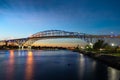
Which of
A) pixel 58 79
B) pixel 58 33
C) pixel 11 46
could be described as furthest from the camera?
pixel 11 46

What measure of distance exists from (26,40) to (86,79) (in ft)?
414

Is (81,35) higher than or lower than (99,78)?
higher

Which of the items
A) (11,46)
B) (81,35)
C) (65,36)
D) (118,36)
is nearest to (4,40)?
(11,46)

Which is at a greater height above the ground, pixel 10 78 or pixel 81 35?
pixel 81 35

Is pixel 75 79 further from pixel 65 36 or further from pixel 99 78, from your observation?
pixel 65 36

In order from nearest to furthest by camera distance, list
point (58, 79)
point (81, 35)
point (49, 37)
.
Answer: point (58, 79)
point (81, 35)
point (49, 37)

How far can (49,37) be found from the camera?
460 ft

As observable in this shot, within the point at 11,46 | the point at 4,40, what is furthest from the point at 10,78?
the point at 11,46

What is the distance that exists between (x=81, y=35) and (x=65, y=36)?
11323mm

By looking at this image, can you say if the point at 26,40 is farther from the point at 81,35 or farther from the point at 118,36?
the point at 118,36

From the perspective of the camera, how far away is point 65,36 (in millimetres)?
135000

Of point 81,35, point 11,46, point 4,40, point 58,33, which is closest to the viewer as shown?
point 81,35

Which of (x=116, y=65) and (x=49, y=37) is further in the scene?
(x=49, y=37)

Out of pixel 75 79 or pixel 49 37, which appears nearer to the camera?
pixel 75 79
